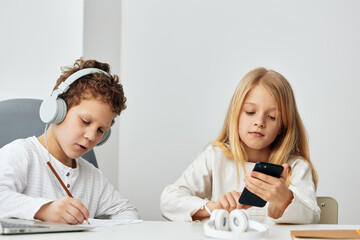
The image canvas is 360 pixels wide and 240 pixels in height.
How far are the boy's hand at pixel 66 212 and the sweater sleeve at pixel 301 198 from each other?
1.76 feet

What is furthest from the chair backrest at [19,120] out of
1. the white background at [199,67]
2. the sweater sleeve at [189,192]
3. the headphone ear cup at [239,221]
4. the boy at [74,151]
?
the headphone ear cup at [239,221]

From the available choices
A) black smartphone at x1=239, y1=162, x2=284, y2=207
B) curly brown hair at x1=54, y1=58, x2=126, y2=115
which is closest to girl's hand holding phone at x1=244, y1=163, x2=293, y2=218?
black smartphone at x1=239, y1=162, x2=284, y2=207

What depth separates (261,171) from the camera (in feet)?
3.81

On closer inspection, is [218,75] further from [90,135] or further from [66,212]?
[66,212]

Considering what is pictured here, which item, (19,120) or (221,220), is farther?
(19,120)

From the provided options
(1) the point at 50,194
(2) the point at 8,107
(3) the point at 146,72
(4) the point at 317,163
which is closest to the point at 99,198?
(1) the point at 50,194

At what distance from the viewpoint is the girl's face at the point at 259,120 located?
152 cm

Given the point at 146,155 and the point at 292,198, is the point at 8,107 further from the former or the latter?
the point at 292,198

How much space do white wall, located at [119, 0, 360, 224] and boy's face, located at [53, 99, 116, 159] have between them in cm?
83

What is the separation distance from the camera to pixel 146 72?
7.45 feet

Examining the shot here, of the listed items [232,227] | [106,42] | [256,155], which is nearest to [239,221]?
[232,227]

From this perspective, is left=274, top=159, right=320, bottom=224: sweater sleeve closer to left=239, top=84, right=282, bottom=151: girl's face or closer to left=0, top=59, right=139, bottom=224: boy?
left=239, top=84, right=282, bottom=151: girl's face

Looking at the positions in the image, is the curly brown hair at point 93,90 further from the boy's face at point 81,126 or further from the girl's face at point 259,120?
the girl's face at point 259,120

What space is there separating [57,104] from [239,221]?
27.5 inches
